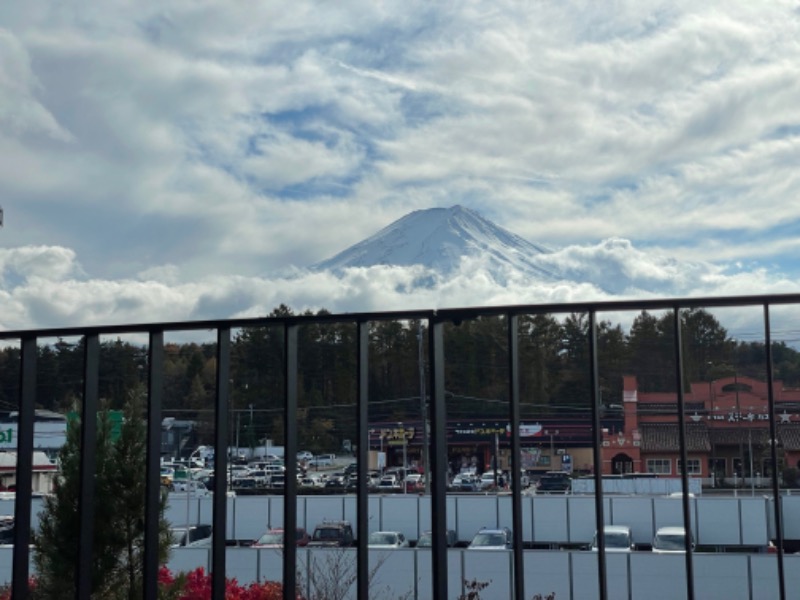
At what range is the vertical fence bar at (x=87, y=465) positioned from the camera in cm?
216

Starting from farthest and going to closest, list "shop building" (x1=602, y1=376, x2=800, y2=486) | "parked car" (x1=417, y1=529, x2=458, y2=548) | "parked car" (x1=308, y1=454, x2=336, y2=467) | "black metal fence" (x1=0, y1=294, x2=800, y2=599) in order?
"parked car" (x1=417, y1=529, x2=458, y2=548) → "parked car" (x1=308, y1=454, x2=336, y2=467) → "shop building" (x1=602, y1=376, x2=800, y2=486) → "black metal fence" (x1=0, y1=294, x2=800, y2=599)

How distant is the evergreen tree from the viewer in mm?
5438

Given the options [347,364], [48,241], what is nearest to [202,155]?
[48,241]

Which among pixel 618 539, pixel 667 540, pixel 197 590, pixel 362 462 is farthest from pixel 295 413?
pixel 667 540

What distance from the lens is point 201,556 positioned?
12352mm

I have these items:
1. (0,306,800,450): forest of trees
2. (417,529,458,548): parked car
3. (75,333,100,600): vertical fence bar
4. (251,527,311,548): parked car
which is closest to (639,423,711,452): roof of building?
(0,306,800,450): forest of trees

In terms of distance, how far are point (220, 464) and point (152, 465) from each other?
0.20 meters

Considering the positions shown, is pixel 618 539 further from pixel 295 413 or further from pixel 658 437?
pixel 295 413

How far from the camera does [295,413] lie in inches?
80.3

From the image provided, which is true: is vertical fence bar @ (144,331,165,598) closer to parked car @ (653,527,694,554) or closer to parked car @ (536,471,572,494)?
parked car @ (536,471,572,494)

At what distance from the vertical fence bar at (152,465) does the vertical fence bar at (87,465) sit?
0.17 metres

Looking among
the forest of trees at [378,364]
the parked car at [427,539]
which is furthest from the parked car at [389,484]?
the forest of trees at [378,364]

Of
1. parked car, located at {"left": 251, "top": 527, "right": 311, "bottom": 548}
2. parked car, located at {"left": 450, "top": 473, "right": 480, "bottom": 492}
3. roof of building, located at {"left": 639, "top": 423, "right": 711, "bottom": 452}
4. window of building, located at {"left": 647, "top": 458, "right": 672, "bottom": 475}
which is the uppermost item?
Answer: roof of building, located at {"left": 639, "top": 423, "right": 711, "bottom": 452}

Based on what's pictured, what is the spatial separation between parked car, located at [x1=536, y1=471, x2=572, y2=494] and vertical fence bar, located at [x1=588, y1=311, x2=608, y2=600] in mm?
13026
